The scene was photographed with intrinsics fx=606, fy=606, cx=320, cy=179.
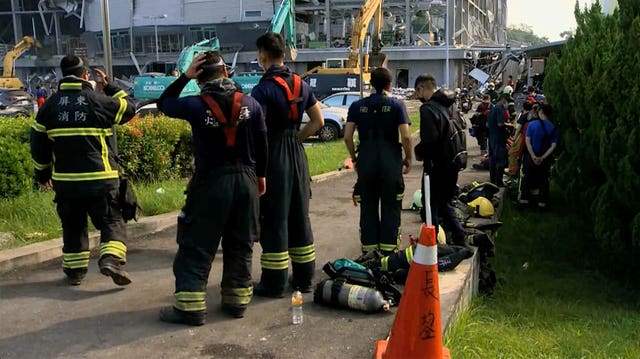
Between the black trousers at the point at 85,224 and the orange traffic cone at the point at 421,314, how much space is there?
Answer: 2546 millimetres

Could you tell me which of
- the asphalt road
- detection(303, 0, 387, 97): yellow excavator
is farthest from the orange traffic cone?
detection(303, 0, 387, 97): yellow excavator

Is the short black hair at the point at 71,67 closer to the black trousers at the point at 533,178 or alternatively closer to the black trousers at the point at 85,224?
the black trousers at the point at 85,224

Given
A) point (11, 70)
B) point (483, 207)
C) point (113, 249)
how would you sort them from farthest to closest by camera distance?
point (11, 70)
point (483, 207)
point (113, 249)

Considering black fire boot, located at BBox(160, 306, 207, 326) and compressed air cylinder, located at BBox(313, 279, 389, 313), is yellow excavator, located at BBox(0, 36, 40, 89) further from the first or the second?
compressed air cylinder, located at BBox(313, 279, 389, 313)

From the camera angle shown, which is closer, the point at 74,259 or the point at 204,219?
the point at 204,219

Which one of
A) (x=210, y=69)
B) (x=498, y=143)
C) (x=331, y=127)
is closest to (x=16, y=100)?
(x=331, y=127)

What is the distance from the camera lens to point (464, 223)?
666 cm

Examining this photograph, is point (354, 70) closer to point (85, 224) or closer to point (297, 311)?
point (85, 224)

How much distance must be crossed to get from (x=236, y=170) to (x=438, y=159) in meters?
2.17

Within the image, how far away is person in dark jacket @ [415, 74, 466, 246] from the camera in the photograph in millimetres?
5547

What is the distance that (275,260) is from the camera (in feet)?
15.4

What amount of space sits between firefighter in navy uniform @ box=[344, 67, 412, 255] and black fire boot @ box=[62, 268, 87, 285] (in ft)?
8.12

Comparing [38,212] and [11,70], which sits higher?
[11,70]

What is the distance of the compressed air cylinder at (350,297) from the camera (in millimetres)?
4387
